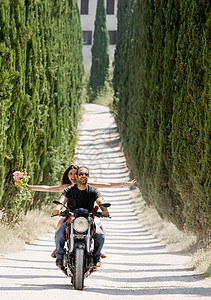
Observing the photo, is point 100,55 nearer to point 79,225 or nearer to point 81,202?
point 81,202

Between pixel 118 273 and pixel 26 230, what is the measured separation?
3937 mm

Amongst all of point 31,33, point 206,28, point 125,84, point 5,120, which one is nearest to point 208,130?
point 206,28

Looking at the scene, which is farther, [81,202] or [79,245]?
[81,202]

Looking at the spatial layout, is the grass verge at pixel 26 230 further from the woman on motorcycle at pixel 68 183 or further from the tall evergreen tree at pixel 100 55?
the tall evergreen tree at pixel 100 55

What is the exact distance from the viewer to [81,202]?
6496mm

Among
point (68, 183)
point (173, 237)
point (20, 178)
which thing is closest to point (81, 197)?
point (68, 183)

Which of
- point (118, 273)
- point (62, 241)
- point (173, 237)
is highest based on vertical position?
point (62, 241)

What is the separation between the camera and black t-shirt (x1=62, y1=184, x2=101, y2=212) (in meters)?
6.50

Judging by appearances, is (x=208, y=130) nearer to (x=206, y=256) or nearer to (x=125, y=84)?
(x=206, y=256)

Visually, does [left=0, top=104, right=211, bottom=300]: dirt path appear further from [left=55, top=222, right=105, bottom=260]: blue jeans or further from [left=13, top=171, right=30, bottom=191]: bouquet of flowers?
[left=13, top=171, right=30, bottom=191]: bouquet of flowers

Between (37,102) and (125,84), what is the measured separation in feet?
36.5

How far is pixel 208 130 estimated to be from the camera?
899 centimetres

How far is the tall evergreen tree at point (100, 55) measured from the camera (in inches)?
1641

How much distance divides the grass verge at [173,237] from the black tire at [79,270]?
2.15 meters
